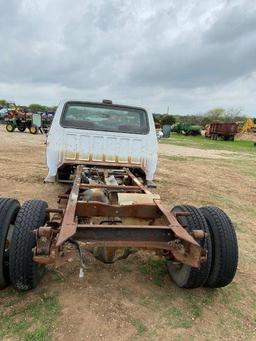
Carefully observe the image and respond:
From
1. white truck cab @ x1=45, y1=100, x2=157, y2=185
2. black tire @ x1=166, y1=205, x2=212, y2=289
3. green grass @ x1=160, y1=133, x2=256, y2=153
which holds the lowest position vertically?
green grass @ x1=160, y1=133, x2=256, y2=153

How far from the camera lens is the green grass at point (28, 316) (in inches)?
99.9

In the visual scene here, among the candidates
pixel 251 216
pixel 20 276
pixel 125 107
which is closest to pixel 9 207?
pixel 20 276

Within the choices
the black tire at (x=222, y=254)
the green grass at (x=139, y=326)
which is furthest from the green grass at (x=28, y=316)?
the black tire at (x=222, y=254)

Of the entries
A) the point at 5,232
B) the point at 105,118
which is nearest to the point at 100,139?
the point at 105,118

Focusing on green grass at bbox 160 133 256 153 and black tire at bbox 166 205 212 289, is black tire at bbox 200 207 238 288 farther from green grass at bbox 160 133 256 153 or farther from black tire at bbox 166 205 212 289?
green grass at bbox 160 133 256 153

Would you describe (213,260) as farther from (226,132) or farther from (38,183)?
(226,132)

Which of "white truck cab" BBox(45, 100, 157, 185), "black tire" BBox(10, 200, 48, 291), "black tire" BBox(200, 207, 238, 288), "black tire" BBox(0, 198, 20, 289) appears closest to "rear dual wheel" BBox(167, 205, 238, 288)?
"black tire" BBox(200, 207, 238, 288)

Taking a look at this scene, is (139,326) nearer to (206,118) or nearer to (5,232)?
(5,232)

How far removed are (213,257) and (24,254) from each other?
1.64 meters

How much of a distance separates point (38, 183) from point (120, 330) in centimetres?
542

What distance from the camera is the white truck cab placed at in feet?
18.6

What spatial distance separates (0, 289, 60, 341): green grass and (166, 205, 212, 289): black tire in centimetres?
111

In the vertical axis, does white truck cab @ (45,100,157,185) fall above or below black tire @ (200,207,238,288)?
above

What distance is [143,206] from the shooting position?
3346mm
